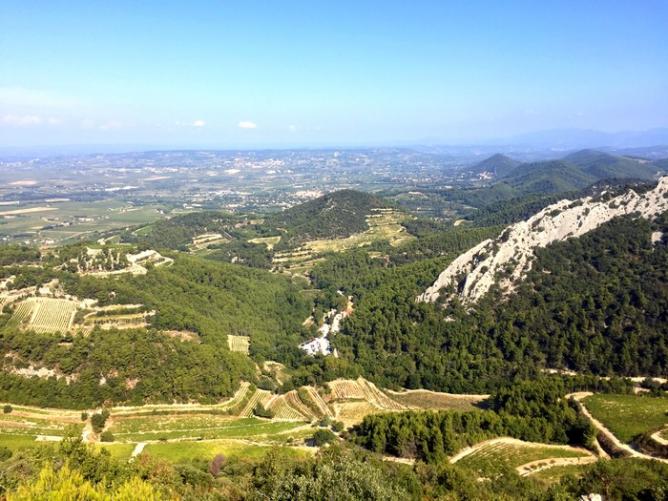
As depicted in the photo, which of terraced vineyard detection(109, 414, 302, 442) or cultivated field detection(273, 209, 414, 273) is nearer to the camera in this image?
terraced vineyard detection(109, 414, 302, 442)

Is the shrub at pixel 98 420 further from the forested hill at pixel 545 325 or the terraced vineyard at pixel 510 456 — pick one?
the terraced vineyard at pixel 510 456

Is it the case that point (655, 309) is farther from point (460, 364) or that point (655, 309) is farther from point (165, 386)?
point (165, 386)

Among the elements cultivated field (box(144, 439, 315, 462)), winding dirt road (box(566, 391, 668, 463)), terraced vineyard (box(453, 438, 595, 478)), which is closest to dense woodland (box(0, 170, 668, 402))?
winding dirt road (box(566, 391, 668, 463))

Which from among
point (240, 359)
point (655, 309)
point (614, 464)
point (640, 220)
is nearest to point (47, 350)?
point (240, 359)

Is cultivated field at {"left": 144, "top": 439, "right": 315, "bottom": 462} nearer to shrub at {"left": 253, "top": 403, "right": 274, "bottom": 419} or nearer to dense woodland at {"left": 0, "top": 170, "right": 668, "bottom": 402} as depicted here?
shrub at {"left": 253, "top": 403, "right": 274, "bottom": 419}

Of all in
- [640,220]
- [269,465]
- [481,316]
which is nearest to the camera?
[269,465]

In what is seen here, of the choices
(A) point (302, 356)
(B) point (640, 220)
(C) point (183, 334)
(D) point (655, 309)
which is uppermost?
(B) point (640, 220)

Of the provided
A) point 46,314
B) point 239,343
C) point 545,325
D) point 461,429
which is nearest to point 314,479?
point 461,429

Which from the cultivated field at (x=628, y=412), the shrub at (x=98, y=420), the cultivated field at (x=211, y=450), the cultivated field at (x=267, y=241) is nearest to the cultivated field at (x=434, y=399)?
the cultivated field at (x=628, y=412)
